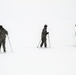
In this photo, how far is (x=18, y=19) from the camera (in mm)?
81688

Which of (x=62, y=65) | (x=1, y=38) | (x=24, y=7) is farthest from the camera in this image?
(x=24, y=7)

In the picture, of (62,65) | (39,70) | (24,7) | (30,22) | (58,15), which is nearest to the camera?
(39,70)

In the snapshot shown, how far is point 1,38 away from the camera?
1550cm

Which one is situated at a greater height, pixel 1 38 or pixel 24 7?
pixel 24 7

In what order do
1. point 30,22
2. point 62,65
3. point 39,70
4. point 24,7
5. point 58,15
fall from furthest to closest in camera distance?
point 24,7
point 58,15
point 30,22
point 62,65
point 39,70

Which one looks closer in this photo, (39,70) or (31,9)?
(39,70)

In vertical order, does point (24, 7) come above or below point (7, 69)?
above

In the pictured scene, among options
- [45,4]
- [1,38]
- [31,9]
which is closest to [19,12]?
[31,9]

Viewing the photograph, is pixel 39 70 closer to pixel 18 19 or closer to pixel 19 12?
pixel 18 19

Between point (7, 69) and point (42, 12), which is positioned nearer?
point (7, 69)

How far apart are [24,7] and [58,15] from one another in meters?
11.3

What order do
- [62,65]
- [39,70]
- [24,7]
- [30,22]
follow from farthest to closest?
1. [24,7]
2. [30,22]
3. [62,65]
4. [39,70]

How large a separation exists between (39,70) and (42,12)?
270 feet

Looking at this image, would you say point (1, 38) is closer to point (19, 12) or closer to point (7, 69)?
point (7, 69)
